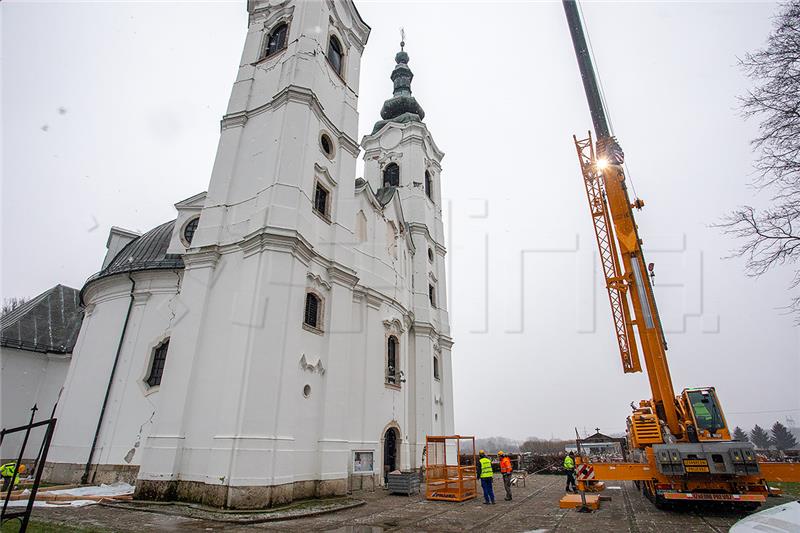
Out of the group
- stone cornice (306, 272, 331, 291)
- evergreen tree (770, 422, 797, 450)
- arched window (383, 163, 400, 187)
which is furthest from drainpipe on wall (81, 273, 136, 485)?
evergreen tree (770, 422, 797, 450)

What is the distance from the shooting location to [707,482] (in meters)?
10.6

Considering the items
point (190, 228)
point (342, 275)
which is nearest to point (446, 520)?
point (342, 275)

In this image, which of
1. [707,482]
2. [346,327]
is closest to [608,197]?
[707,482]

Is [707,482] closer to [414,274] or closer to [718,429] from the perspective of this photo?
[718,429]

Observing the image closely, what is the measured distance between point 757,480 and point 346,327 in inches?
484

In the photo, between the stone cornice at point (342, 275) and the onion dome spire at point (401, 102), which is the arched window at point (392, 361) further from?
the onion dome spire at point (401, 102)

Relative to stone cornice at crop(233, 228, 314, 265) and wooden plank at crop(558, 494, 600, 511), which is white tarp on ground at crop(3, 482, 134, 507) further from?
wooden plank at crop(558, 494, 600, 511)

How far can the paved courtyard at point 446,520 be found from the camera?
346 inches

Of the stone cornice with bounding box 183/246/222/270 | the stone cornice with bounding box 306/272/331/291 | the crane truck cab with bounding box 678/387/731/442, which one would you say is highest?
the stone cornice with bounding box 183/246/222/270

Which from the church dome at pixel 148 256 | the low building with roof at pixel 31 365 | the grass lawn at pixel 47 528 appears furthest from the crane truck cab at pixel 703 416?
the low building with roof at pixel 31 365

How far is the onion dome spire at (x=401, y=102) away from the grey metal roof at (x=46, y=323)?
72.3ft

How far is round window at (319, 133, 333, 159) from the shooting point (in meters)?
17.3

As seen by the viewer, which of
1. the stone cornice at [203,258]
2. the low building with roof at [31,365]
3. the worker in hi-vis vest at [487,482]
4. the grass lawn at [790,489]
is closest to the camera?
the worker in hi-vis vest at [487,482]

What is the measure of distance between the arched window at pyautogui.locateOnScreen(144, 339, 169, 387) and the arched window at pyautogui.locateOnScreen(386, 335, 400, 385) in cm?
870
